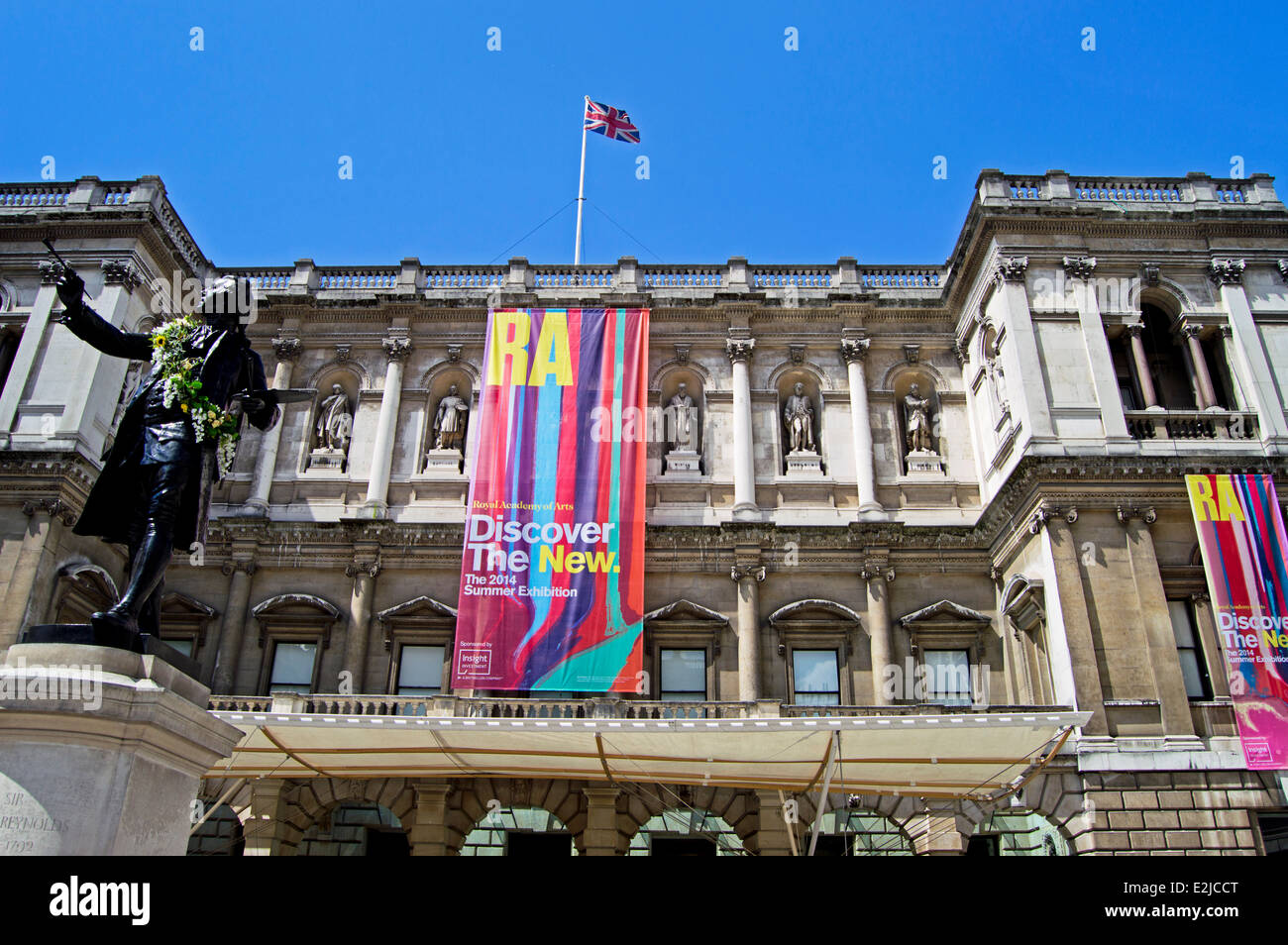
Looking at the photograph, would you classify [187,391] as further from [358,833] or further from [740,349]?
[740,349]

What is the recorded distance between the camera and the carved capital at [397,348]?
Result: 23.8 m

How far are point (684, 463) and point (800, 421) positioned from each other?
3025mm

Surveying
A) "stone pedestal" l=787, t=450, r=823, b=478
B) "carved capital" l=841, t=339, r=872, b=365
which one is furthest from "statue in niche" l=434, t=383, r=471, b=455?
"carved capital" l=841, t=339, r=872, b=365

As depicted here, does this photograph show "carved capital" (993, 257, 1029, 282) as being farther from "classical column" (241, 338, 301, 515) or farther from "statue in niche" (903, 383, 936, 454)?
"classical column" (241, 338, 301, 515)

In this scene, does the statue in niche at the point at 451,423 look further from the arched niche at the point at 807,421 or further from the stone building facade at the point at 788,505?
the arched niche at the point at 807,421

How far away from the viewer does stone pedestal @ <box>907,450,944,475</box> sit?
885 inches

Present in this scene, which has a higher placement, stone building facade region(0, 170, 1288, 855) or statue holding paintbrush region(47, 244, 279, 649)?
stone building facade region(0, 170, 1288, 855)

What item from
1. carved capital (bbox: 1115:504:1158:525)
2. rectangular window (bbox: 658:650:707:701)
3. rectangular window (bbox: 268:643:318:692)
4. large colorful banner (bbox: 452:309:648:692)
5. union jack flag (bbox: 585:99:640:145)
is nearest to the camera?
carved capital (bbox: 1115:504:1158:525)

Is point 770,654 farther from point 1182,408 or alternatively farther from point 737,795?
point 1182,408

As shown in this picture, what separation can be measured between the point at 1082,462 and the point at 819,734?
8.54 meters

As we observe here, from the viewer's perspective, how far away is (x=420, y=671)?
20.8 metres

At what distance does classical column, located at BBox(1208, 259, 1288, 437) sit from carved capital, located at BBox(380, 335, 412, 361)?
18.8 metres

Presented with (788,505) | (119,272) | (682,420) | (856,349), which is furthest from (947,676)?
(119,272)

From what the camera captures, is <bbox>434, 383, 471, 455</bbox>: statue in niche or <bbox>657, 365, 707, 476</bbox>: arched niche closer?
<bbox>657, 365, 707, 476</bbox>: arched niche
